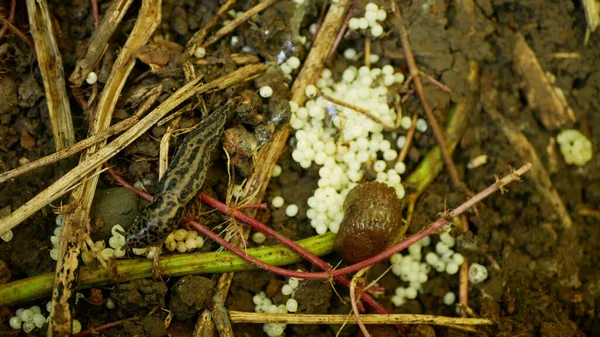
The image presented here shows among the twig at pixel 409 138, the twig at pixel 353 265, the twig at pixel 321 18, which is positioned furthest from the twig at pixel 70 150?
the twig at pixel 409 138

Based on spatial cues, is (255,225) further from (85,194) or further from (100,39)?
(100,39)

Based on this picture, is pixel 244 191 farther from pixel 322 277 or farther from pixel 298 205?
pixel 322 277

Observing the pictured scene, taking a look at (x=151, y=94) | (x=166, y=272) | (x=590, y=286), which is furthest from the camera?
(x=590, y=286)

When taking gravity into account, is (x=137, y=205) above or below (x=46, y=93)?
below

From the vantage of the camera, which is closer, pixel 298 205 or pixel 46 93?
pixel 46 93

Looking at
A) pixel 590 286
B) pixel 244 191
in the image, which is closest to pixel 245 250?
pixel 244 191

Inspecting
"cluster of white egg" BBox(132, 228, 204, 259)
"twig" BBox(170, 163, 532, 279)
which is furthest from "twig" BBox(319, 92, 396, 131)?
"cluster of white egg" BBox(132, 228, 204, 259)

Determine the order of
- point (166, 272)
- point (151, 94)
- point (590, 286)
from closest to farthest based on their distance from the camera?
1. point (166, 272)
2. point (151, 94)
3. point (590, 286)
